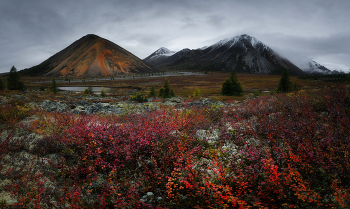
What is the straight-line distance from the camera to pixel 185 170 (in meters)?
4.72

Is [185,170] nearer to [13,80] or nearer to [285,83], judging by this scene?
[285,83]

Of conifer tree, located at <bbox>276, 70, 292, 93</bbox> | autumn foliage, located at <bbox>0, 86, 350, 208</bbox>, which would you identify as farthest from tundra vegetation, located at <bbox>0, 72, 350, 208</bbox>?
conifer tree, located at <bbox>276, 70, 292, 93</bbox>

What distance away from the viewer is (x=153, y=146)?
5305mm

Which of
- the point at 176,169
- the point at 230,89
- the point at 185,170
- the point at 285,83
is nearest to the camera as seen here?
the point at 176,169

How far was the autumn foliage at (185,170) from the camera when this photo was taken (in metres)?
3.62

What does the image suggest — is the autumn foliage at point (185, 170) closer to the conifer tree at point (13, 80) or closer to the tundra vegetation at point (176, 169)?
the tundra vegetation at point (176, 169)

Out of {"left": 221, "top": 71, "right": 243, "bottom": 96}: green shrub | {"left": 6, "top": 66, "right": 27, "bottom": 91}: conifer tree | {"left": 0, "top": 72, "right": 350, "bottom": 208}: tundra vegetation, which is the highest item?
{"left": 6, "top": 66, "right": 27, "bottom": 91}: conifer tree

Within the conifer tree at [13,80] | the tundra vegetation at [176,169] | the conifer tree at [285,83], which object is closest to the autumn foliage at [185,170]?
the tundra vegetation at [176,169]

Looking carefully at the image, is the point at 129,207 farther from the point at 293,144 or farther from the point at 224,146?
the point at 293,144

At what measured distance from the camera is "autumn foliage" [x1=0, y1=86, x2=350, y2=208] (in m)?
3.62

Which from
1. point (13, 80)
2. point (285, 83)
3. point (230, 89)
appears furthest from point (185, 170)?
point (13, 80)

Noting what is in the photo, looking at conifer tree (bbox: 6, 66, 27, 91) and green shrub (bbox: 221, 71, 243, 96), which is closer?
conifer tree (bbox: 6, 66, 27, 91)

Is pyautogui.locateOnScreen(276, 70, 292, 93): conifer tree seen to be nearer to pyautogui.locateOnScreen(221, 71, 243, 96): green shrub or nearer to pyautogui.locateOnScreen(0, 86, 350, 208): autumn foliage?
pyautogui.locateOnScreen(221, 71, 243, 96): green shrub

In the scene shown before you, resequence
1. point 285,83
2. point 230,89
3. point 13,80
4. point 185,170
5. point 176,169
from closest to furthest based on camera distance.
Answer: point 176,169, point 185,170, point 285,83, point 13,80, point 230,89
